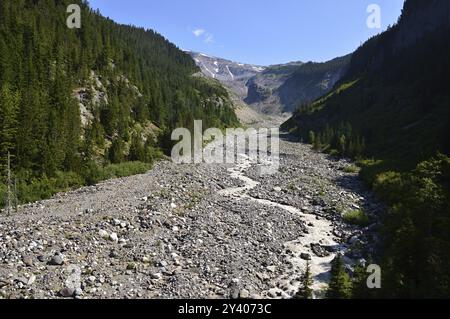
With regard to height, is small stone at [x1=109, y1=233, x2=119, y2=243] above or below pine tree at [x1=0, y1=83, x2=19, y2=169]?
below

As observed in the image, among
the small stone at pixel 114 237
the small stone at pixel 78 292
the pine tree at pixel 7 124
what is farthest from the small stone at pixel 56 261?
the pine tree at pixel 7 124

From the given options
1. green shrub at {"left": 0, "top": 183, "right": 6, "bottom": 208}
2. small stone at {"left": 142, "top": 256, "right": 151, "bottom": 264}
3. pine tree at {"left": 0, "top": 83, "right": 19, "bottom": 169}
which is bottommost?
small stone at {"left": 142, "top": 256, "right": 151, "bottom": 264}

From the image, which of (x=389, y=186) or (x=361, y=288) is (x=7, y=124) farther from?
(x=389, y=186)

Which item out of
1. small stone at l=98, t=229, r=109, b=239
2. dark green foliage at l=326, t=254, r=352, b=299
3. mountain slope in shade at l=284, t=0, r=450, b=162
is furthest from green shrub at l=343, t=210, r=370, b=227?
mountain slope in shade at l=284, t=0, r=450, b=162

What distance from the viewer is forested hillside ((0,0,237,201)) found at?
37875 mm

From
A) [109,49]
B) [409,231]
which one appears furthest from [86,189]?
[109,49]

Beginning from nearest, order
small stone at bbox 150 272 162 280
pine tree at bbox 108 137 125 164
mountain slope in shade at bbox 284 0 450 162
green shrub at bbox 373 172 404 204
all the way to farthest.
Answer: small stone at bbox 150 272 162 280, green shrub at bbox 373 172 404 204, pine tree at bbox 108 137 125 164, mountain slope in shade at bbox 284 0 450 162

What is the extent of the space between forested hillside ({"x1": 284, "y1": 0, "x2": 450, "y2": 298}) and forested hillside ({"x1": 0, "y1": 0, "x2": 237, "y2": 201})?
29208 mm

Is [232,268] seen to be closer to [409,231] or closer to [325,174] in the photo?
[409,231]

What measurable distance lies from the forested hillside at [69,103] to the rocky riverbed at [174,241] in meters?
7.60

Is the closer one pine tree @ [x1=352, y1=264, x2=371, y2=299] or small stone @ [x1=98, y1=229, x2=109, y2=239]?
pine tree @ [x1=352, y1=264, x2=371, y2=299]

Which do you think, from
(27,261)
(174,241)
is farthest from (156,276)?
(27,261)

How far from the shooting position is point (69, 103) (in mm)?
52062

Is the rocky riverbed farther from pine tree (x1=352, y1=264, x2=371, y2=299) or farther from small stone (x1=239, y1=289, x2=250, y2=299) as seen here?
pine tree (x1=352, y1=264, x2=371, y2=299)
